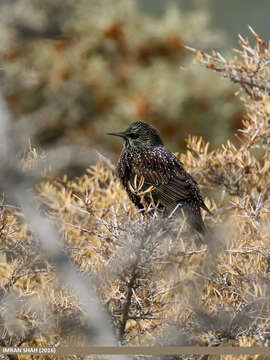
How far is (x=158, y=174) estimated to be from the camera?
3.86 feet

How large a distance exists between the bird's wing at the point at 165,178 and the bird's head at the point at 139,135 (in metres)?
0.02

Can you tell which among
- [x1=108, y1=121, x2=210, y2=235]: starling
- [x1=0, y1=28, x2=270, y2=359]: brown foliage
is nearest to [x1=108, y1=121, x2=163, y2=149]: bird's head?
[x1=108, y1=121, x2=210, y2=235]: starling

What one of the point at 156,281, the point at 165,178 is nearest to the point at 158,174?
the point at 165,178

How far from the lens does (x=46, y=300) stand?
97 centimetres

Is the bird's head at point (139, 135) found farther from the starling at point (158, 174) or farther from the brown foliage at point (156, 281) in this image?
the brown foliage at point (156, 281)

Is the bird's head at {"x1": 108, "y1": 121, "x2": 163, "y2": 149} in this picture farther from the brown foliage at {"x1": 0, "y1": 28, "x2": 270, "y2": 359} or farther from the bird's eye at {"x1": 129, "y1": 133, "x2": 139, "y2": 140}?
the brown foliage at {"x1": 0, "y1": 28, "x2": 270, "y2": 359}

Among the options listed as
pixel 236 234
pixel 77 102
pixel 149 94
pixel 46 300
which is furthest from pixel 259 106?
pixel 77 102

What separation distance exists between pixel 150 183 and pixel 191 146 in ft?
0.62

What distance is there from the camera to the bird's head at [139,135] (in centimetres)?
119

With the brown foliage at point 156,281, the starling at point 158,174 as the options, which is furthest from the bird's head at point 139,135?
the brown foliage at point 156,281

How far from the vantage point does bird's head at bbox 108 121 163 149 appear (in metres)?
1.19

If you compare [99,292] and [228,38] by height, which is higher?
[228,38]

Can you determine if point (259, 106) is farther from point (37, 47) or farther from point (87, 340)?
point (37, 47)

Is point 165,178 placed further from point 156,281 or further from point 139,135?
point 156,281
